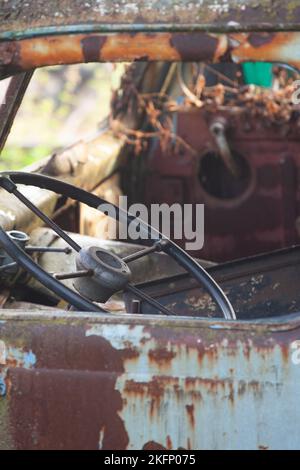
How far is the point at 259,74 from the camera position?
17.8 ft

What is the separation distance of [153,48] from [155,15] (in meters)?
0.08

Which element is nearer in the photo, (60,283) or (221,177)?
(60,283)

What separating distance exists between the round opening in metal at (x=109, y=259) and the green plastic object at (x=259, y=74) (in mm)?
3073

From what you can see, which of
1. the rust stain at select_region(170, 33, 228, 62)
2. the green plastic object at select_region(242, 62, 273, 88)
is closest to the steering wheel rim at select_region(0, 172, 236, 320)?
the rust stain at select_region(170, 33, 228, 62)

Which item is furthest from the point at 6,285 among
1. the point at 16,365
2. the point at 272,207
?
the point at 272,207

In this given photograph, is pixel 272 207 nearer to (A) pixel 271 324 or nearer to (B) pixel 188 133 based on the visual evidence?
(B) pixel 188 133

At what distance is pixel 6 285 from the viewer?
2.98m

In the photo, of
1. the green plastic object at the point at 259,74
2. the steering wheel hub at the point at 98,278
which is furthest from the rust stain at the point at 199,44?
the green plastic object at the point at 259,74

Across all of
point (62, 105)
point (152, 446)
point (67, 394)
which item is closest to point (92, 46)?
point (67, 394)

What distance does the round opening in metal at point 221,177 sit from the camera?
5.16 meters

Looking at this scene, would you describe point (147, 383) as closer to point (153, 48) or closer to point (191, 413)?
point (191, 413)

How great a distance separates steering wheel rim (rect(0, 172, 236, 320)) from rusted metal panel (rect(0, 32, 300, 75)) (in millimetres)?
446

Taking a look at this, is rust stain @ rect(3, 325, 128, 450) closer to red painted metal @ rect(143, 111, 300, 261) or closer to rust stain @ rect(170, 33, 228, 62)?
rust stain @ rect(170, 33, 228, 62)

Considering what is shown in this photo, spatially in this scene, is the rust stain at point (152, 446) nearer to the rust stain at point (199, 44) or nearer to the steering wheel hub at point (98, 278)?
the steering wheel hub at point (98, 278)
